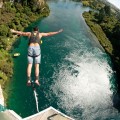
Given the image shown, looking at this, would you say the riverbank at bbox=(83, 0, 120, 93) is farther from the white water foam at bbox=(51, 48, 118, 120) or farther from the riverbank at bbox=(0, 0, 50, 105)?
the riverbank at bbox=(0, 0, 50, 105)

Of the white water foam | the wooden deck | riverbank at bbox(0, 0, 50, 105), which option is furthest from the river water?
the wooden deck

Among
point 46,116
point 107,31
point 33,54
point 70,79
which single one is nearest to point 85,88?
point 70,79

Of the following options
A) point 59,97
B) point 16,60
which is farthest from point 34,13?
point 59,97

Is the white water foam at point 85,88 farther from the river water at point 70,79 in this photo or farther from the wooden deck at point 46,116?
the wooden deck at point 46,116

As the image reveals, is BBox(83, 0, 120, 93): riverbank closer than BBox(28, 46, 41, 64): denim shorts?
No

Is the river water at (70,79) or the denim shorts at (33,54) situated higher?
the denim shorts at (33,54)

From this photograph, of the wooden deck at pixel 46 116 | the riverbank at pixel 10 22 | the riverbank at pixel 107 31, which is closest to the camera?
the wooden deck at pixel 46 116

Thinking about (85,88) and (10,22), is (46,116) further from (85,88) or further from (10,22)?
(10,22)

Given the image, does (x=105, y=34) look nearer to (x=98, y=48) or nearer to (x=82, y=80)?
(x=98, y=48)

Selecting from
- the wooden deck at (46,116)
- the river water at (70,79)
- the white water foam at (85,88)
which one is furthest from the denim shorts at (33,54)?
the white water foam at (85,88)
